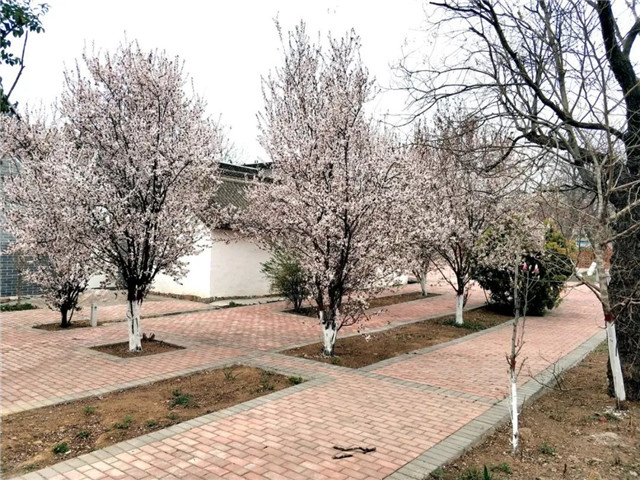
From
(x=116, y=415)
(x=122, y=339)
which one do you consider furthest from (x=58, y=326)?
(x=116, y=415)

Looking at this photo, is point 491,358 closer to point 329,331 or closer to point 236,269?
point 329,331

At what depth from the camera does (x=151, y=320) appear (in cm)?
1259

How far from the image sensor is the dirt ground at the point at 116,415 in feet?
15.0

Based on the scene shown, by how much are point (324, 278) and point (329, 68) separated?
5.09 metres

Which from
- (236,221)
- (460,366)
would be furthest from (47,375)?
(460,366)

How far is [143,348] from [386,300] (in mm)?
11185

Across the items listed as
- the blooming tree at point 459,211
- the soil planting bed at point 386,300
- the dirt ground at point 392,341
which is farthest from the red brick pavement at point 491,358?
the soil planting bed at point 386,300

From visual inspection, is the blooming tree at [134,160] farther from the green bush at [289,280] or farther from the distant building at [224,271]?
the distant building at [224,271]

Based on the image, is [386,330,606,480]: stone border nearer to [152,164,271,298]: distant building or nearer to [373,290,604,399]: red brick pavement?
[373,290,604,399]: red brick pavement

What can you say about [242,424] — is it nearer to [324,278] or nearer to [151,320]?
[324,278]

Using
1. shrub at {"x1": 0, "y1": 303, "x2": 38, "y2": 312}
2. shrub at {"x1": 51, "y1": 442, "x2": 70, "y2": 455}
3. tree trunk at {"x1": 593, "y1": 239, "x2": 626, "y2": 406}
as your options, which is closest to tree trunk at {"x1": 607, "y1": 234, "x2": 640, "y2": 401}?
tree trunk at {"x1": 593, "y1": 239, "x2": 626, "y2": 406}

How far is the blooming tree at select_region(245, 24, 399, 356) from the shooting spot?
26.9 feet

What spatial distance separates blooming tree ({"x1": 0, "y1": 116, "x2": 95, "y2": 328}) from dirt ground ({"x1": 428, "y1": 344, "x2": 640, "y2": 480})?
693 centimetres

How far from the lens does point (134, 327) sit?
8.91 m
